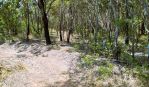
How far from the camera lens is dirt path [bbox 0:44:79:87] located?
47.2ft

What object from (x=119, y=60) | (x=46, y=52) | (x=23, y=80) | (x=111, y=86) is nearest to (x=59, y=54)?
(x=46, y=52)

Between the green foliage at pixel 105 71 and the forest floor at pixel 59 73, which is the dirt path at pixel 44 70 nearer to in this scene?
the forest floor at pixel 59 73

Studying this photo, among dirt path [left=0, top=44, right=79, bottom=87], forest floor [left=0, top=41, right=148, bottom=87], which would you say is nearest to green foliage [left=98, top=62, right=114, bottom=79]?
forest floor [left=0, top=41, right=148, bottom=87]

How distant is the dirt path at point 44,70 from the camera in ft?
47.2

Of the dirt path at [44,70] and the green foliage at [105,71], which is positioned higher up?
the green foliage at [105,71]

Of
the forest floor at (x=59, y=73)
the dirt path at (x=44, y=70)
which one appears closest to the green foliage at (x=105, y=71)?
the forest floor at (x=59, y=73)

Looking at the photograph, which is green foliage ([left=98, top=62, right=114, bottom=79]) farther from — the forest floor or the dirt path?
the dirt path

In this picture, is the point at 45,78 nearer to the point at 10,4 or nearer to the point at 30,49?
the point at 30,49

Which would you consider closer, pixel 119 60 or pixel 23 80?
pixel 23 80

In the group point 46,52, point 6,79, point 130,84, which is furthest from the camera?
point 46,52

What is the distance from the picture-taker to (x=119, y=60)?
17.3 m

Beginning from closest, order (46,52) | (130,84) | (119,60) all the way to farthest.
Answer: (130,84) < (119,60) < (46,52)

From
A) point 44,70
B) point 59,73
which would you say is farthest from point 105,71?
point 44,70

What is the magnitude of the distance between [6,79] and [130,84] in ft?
19.3
